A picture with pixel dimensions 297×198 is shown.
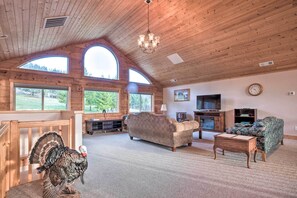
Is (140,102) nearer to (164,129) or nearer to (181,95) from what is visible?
(181,95)

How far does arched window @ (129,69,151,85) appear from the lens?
30.2 ft

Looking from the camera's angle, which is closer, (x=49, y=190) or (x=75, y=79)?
(x=49, y=190)

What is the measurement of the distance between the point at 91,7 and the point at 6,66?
4.06 meters

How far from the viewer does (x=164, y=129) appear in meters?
4.62

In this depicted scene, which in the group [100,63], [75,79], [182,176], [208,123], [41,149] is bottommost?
[182,176]

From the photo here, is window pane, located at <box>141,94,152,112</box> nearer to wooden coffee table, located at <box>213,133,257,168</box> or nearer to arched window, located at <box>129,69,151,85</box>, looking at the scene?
arched window, located at <box>129,69,151,85</box>

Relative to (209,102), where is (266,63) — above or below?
above

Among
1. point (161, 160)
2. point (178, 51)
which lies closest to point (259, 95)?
point (178, 51)

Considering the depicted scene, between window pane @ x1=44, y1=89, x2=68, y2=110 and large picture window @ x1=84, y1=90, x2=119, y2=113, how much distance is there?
91 centimetres

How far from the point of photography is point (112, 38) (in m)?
7.73

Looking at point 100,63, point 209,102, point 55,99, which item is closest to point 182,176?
point 209,102

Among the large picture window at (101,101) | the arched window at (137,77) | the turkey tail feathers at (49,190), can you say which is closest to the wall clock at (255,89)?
the arched window at (137,77)

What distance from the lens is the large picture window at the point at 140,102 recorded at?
367 inches

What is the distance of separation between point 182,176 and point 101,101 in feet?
20.0
